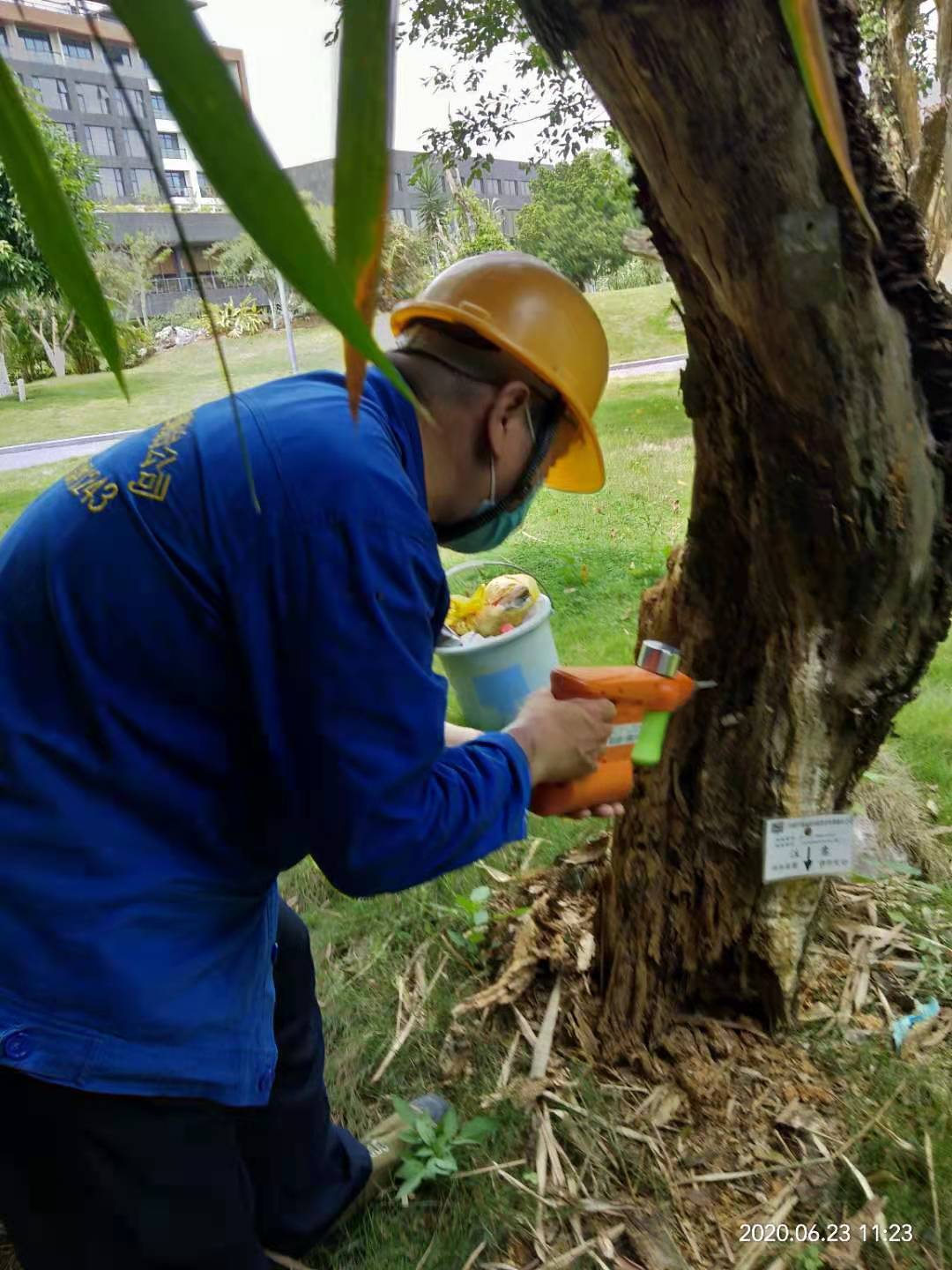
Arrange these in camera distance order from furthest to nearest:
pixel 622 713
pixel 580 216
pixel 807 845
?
pixel 580 216
pixel 807 845
pixel 622 713

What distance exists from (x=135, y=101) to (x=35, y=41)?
55 centimetres

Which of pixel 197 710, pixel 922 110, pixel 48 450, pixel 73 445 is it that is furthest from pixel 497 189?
pixel 48 450

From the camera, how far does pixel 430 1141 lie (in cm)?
202

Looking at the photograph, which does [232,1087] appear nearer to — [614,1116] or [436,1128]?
[436,1128]

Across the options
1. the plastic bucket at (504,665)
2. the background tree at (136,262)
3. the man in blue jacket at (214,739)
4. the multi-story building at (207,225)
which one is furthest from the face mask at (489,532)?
the plastic bucket at (504,665)

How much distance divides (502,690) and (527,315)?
2.67m

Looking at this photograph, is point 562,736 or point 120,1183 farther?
point 562,736

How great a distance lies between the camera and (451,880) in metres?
2.96

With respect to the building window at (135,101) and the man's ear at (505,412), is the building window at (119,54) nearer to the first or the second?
the building window at (135,101)

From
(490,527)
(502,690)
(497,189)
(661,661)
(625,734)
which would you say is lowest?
(502,690)

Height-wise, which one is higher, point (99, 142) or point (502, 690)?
point (99, 142)

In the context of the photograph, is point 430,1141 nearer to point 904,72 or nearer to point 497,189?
point 904,72

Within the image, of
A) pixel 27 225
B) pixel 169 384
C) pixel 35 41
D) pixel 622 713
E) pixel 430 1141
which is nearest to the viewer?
pixel 27 225

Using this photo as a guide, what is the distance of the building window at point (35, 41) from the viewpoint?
627 millimetres
